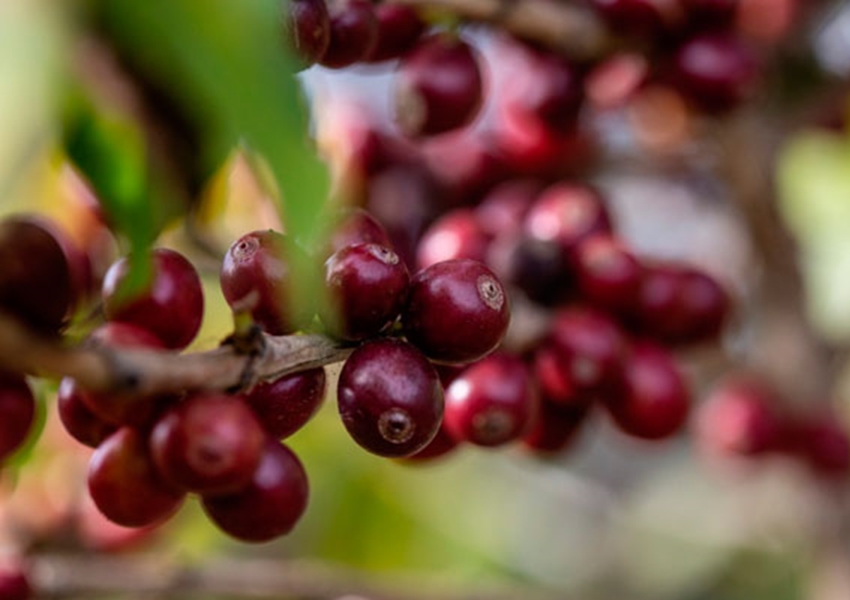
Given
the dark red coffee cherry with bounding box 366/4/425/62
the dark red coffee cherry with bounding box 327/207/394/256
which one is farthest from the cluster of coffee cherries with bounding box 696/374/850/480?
the dark red coffee cherry with bounding box 327/207/394/256

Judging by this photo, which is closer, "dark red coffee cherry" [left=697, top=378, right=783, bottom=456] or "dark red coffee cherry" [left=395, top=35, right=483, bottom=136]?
"dark red coffee cherry" [left=395, top=35, right=483, bottom=136]

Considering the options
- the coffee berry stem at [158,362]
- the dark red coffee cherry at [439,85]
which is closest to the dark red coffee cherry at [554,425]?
the dark red coffee cherry at [439,85]

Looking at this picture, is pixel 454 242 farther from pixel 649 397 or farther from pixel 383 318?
pixel 383 318

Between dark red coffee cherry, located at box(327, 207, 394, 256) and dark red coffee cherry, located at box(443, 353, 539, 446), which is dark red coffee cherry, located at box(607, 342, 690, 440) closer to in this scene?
dark red coffee cherry, located at box(443, 353, 539, 446)

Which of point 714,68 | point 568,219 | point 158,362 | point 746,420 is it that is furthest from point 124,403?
point 746,420

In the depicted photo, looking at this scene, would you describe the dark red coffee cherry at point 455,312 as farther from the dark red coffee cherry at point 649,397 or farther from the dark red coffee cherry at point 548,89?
the dark red coffee cherry at point 548,89

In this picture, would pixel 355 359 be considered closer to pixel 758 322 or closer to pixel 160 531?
pixel 160 531

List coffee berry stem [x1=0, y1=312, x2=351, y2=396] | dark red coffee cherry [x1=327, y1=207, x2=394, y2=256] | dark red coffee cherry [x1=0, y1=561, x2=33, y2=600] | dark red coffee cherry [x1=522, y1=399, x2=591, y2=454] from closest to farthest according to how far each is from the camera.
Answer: coffee berry stem [x1=0, y1=312, x2=351, y2=396]
dark red coffee cherry [x1=327, y1=207, x2=394, y2=256]
dark red coffee cherry [x1=0, y1=561, x2=33, y2=600]
dark red coffee cherry [x1=522, y1=399, x2=591, y2=454]
